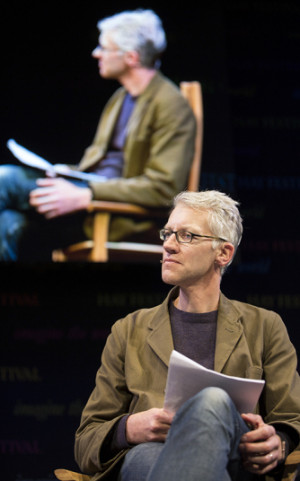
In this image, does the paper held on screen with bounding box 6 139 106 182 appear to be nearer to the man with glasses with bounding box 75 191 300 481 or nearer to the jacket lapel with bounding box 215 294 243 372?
the man with glasses with bounding box 75 191 300 481

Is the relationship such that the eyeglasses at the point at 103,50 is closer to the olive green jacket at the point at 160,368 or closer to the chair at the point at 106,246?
the chair at the point at 106,246

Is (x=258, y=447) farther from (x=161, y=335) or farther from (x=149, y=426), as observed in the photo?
(x=161, y=335)

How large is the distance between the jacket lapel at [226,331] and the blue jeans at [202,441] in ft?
1.11

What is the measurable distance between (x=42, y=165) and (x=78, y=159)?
198 millimetres

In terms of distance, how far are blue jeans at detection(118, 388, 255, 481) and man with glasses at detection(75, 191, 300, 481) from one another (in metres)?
0.07

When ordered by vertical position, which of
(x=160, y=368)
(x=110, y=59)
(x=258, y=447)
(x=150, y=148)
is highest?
(x=110, y=59)

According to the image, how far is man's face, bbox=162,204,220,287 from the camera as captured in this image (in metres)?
2.10

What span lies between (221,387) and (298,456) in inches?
14.5

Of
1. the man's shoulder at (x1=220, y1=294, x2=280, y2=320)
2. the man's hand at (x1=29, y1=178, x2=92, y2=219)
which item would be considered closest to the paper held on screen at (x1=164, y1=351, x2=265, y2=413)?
the man's shoulder at (x1=220, y1=294, x2=280, y2=320)

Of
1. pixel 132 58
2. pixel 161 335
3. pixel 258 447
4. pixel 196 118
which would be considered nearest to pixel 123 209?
pixel 196 118

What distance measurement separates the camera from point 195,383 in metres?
1.70

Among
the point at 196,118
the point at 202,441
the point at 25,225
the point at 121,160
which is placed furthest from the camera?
the point at 196,118

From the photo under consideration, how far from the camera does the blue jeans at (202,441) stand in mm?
1470

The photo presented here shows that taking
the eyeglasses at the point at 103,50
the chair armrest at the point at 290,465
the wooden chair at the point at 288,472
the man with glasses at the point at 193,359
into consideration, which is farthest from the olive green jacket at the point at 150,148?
the chair armrest at the point at 290,465
